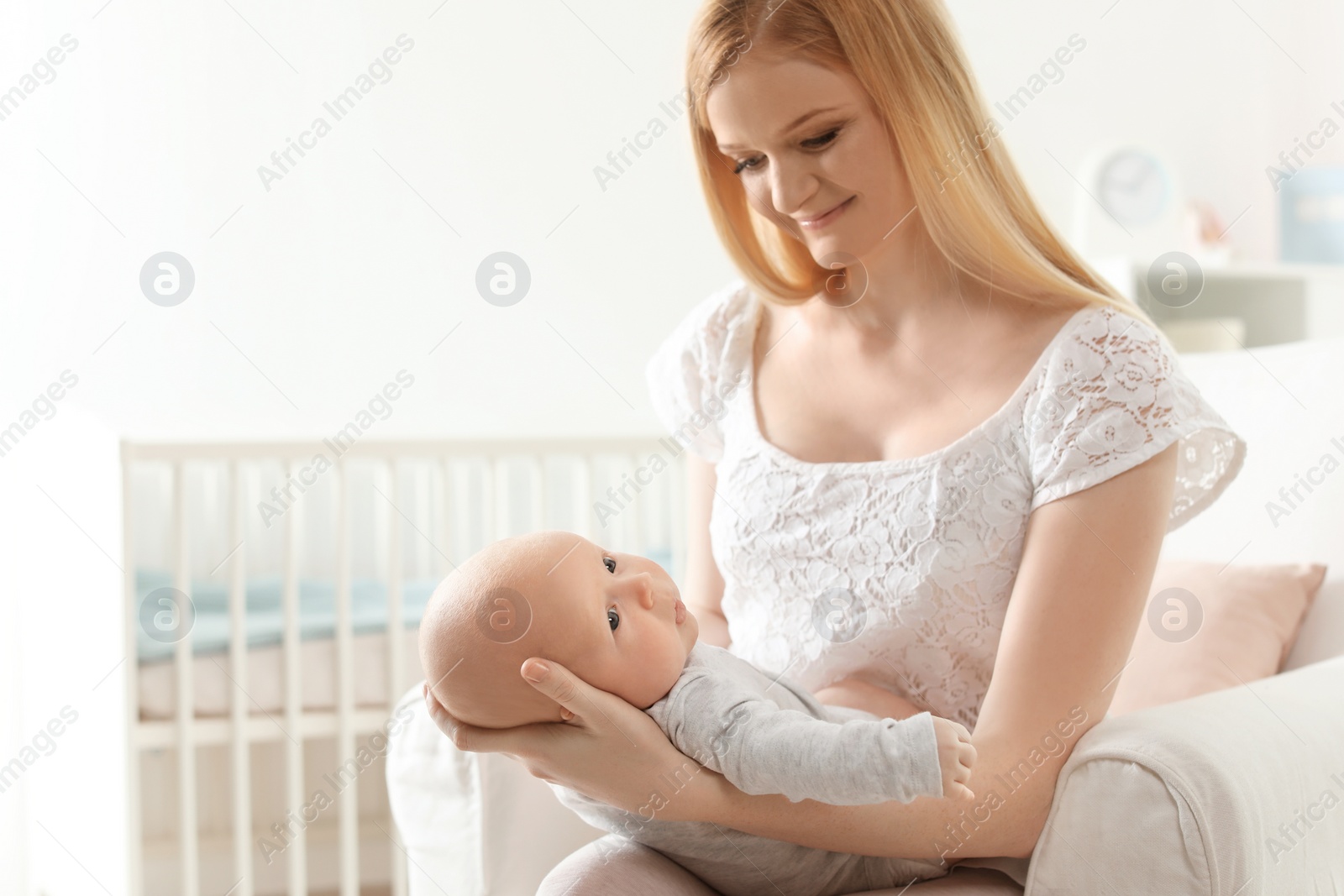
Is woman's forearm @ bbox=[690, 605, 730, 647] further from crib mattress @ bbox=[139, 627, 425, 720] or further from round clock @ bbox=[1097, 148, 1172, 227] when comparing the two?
round clock @ bbox=[1097, 148, 1172, 227]

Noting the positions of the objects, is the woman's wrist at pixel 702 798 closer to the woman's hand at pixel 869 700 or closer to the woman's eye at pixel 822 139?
the woman's hand at pixel 869 700

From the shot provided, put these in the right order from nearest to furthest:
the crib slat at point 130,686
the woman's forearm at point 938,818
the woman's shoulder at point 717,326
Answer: the woman's forearm at point 938,818 → the woman's shoulder at point 717,326 → the crib slat at point 130,686

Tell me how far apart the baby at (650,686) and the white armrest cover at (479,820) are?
0.31 meters

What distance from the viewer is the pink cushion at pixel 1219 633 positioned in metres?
1.25

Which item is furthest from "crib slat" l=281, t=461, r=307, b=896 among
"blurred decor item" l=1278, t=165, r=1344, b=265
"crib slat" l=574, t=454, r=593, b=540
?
"blurred decor item" l=1278, t=165, r=1344, b=265

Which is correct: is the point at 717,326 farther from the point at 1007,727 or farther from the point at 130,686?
the point at 130,686

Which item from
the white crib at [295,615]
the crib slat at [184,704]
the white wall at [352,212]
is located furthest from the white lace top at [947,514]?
the white wall at [352,212]

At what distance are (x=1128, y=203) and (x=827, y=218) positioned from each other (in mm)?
2375

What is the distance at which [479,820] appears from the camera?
1.19 meters

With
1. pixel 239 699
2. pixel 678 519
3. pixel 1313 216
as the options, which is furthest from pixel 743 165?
pixel 1313 216

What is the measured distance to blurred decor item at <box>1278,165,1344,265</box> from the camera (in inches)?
130

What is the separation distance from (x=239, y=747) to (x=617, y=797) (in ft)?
4.66

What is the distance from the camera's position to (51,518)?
2279mm

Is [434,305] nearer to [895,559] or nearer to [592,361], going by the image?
[592,361]
